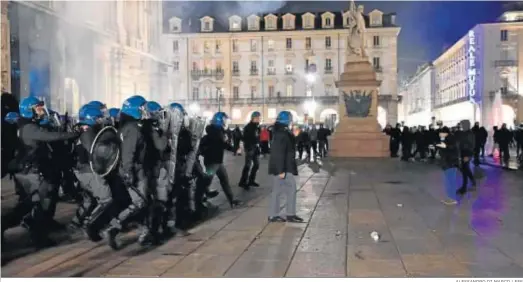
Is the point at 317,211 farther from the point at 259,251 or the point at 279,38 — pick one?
the point at 279,38

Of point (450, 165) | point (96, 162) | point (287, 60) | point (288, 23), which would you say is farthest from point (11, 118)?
point (288, 23)

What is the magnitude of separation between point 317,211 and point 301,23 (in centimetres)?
6664

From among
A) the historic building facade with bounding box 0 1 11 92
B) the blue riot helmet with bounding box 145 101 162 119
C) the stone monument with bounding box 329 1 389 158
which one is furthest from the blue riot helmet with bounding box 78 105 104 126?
the stone monument with bounding box 329 1 389 158

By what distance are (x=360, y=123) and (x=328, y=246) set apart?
1964 cm

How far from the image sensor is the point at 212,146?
10469 millimetres

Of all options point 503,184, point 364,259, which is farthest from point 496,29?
point 364,259

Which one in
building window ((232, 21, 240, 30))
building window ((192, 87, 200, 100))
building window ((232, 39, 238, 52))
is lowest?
building window ((192, 87, 200, 100))

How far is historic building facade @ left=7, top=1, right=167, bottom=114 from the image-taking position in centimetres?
2508

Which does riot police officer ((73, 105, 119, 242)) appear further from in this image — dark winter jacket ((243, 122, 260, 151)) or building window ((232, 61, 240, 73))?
building window ((232, 61, 240, 73))

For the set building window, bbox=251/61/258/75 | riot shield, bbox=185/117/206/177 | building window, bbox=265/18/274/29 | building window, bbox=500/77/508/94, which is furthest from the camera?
building window, bbox=251/61/258/75

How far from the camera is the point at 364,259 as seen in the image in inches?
262

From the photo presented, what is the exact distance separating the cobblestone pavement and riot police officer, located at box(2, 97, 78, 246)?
0.34 metres

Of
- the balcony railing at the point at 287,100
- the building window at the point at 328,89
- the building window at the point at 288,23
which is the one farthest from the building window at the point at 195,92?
the building window at the point at 328,89

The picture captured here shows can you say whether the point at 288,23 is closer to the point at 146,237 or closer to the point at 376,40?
the point at 376,40
